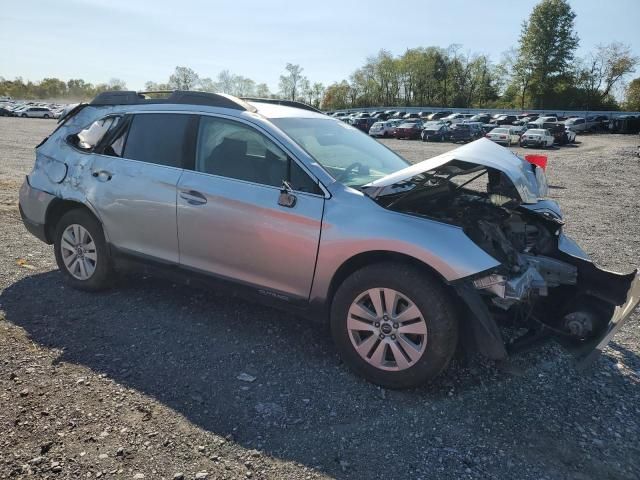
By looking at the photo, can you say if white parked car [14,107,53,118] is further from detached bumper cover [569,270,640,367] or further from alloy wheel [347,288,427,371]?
detached bumper cover [569,270,640,367]

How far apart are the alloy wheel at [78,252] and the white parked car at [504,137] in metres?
31.8

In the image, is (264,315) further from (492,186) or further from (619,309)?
(619,309)

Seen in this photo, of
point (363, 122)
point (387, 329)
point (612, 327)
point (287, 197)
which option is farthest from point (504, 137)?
point (387, 329)

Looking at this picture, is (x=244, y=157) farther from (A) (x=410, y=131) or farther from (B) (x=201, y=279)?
(A) (x=410, y=131)

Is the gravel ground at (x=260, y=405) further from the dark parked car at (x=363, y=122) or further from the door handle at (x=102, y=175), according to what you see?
the dark parked car at (x=363, y=122)

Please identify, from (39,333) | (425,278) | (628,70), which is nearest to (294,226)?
(425,278)

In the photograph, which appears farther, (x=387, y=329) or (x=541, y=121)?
(x=541, y=121)

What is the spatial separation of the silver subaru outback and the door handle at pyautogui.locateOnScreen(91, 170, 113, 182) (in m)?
0.03

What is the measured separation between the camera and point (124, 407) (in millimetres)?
2904

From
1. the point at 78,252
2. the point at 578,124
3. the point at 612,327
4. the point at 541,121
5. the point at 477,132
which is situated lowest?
the point at 78,252

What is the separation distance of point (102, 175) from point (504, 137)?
108 feet

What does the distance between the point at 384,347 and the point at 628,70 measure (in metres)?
96.5

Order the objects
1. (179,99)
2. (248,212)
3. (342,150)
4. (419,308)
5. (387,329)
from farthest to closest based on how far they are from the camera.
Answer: (179,99) → (342,150) → (248,212) → (387,329) → (419,308)

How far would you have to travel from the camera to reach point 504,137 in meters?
32.9
